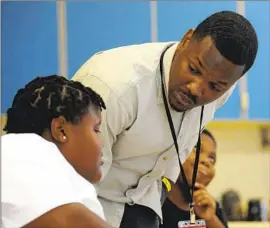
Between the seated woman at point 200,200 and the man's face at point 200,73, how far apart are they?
73cm

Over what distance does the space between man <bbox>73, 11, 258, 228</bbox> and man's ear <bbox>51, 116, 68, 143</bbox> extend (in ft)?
1.16

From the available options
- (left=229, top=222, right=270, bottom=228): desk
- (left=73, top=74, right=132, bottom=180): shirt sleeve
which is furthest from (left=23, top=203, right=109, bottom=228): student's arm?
(left=229, top=222, right=270, bottom=228): desk

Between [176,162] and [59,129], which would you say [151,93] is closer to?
[176,162]

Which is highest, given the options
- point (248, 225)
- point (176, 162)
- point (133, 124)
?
point (133, 124)

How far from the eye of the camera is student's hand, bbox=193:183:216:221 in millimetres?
2299

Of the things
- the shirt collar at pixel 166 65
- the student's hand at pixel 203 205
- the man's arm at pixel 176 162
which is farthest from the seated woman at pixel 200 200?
the shirt collar at pixel 166 65

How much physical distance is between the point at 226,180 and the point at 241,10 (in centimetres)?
97

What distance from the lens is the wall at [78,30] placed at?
337 centimetres

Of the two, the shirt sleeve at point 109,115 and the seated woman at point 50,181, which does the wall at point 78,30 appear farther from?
the seated woman at point 50,181

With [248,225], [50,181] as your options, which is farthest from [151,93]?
[248,225]

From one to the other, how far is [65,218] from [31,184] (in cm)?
7

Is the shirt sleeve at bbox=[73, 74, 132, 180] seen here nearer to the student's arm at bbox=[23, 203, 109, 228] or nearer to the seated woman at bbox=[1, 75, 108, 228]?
the seated woman at bbox=[1, 75, 108, 228]

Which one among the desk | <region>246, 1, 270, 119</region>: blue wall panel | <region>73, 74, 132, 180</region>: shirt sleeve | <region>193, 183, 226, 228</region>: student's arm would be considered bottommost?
the desk

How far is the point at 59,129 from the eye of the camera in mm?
1063
